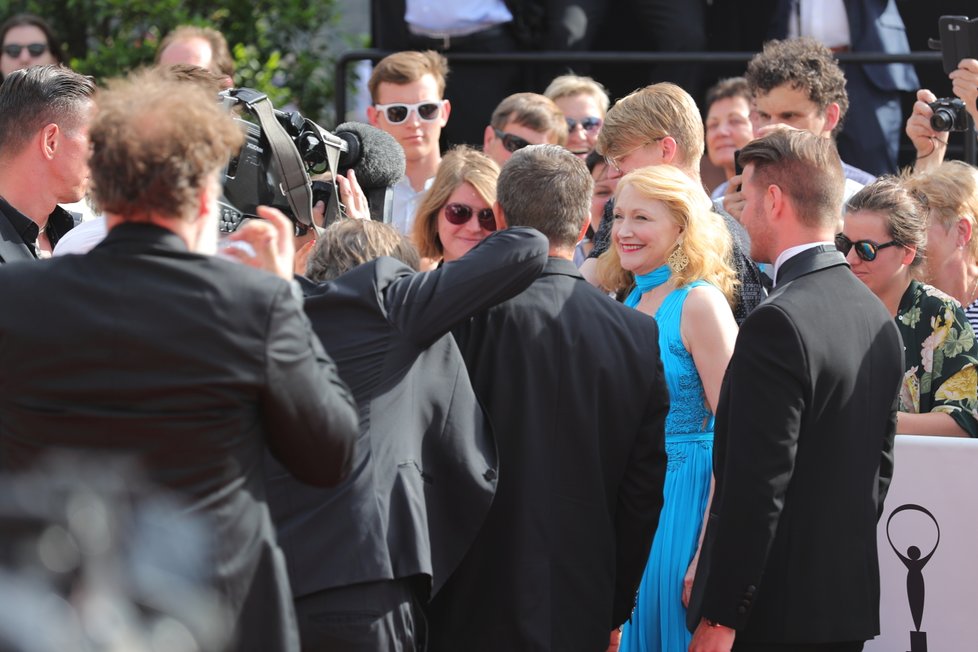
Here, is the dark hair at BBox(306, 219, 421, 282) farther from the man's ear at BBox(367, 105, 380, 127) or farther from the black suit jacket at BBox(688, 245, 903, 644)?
the man's ear at BBox(367, 105, 380, 127)

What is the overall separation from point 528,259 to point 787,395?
2.34 feet

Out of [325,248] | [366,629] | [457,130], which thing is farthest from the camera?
A: [457,130]

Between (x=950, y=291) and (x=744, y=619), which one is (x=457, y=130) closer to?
(x=950, y=291)

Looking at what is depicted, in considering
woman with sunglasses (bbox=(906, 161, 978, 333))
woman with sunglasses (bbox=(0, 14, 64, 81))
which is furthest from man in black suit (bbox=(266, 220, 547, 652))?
woman with sunglasses (bbox=(0, 14, 64, 81))

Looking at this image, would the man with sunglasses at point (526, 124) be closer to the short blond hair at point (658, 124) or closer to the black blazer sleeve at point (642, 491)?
the short blond hair at point (658, 124)

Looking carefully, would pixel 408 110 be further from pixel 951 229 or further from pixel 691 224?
pixel 951 229

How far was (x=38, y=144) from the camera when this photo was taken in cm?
396

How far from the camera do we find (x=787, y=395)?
3213mm

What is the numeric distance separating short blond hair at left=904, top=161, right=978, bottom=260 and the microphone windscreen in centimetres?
181

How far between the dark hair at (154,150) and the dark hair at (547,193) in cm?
125

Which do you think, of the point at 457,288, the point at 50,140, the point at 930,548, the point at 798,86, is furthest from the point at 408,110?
the point at 930,548

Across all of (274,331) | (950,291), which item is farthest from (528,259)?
(950,291)

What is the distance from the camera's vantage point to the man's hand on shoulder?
3320 mm

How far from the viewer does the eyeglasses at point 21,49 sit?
704 cm
